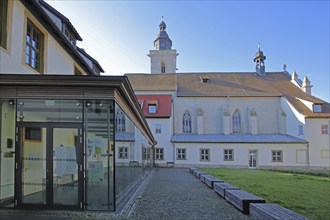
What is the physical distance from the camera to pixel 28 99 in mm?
9680

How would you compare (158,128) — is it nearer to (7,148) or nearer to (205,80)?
(205,80)

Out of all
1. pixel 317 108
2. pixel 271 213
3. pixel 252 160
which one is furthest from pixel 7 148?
pixel 317 108

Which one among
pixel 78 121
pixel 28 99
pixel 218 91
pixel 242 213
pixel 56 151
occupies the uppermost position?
pixel 218 91

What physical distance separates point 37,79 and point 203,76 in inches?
1833

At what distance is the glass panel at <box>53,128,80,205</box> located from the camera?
31.2 ft

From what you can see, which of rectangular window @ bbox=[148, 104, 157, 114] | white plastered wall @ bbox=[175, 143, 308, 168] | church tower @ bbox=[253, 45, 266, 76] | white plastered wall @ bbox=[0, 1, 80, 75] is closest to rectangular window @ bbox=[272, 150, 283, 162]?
white plastered wall @ bbox=[175, 143, 308, 168]

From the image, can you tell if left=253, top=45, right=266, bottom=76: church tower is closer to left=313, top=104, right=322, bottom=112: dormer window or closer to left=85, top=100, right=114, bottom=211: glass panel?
left=313, top=104, right=322, bottom=112: dormer window

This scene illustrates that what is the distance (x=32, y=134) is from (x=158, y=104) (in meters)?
37.8

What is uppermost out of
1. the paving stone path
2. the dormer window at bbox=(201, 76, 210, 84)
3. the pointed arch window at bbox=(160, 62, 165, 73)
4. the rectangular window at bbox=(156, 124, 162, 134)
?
the pointed arch window at bbox=(160, 62, 165, 73)

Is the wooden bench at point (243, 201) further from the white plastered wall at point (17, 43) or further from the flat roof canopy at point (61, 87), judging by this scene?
the white plastered wall at point (17, 43)

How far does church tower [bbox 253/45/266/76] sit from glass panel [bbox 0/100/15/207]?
2000 inches

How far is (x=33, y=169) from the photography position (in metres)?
9.66

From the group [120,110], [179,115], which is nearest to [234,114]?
[179,115]

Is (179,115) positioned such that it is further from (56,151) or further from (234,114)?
(56,151)
